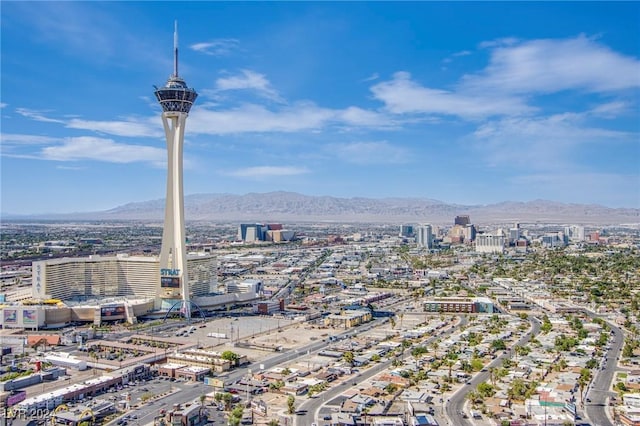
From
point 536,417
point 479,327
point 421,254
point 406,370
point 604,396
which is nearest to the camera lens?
point 536,417

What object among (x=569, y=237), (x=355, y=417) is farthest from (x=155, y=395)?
(x=569, y=237)

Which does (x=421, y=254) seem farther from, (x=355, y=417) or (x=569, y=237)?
(x=355, y=417)

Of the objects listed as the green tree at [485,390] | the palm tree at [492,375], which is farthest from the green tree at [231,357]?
the palm tree at [492,375]

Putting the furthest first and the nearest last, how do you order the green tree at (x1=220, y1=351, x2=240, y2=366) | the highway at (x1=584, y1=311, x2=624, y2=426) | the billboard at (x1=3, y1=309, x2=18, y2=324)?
the billboard at (x1=3, y1=309, x2=18, y2=324), the green tree at (x1=220, y1=351, x2=240, y2=366), the highway at (x1=584, y1=311, x2=624, y2=426)

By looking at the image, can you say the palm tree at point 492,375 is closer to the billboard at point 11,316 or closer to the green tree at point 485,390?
the green tree at point 485,390

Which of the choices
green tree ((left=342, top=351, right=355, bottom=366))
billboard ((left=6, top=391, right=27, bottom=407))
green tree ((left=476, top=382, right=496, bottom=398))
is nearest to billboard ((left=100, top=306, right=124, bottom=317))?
billboard ((left=6, top=391, right=27, bottom=407))

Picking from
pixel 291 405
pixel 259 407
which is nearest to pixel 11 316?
pixel 259 407

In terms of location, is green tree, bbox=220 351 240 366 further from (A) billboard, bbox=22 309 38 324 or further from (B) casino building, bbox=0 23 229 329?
(A) billboard, bbox=22 309 38 324
